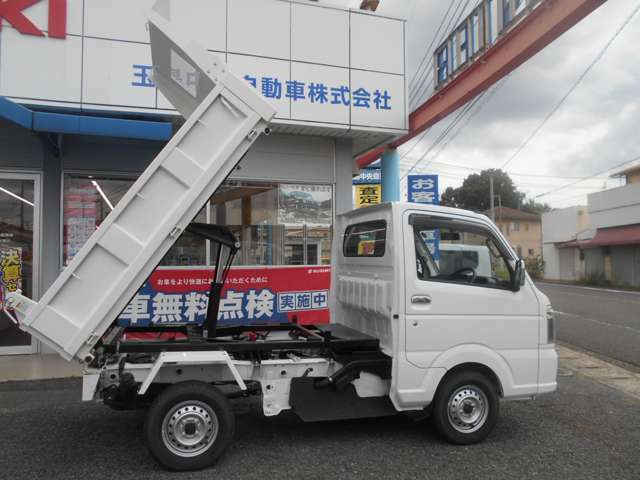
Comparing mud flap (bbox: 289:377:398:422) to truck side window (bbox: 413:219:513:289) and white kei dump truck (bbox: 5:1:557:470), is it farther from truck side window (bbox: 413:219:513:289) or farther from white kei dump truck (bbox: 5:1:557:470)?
truck side window (bbox: 413:219:513:289)

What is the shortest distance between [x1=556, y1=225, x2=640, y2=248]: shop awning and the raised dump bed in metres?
30.0

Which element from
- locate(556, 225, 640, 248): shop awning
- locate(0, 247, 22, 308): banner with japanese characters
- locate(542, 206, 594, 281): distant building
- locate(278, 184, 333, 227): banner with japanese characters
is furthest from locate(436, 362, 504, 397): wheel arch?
locate(542, 206, 594, 281): distant building

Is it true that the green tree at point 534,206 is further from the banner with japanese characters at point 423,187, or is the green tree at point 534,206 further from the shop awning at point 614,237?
the banner with japanese characters at point 423,187

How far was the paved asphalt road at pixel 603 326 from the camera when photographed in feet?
32.9

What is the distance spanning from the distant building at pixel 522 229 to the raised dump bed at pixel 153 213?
5627cm

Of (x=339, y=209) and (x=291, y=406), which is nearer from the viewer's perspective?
(x=291, y=406)

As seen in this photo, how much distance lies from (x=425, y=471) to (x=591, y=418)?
2.63m

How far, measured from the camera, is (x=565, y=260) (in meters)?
40.4

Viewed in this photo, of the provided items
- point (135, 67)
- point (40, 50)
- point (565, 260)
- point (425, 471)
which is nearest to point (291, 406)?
point (425, 471)

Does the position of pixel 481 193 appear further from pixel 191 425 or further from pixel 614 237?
pixel 191 425

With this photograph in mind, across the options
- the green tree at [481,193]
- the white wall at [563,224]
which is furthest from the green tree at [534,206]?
the white wall at [563,224]

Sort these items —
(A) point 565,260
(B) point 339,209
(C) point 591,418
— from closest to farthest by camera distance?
(C) point 591,418 → (B) point 339,209 → (A) point 565,260

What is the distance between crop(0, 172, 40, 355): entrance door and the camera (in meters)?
8.09

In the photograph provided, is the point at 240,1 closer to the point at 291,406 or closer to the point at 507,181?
the point at 291,406
